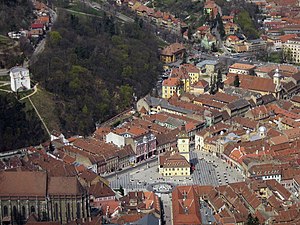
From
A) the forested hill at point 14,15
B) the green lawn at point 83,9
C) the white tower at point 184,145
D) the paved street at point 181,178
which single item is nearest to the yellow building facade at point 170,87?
the paved street at point 181,178

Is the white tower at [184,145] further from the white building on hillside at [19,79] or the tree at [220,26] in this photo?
the tree at [220,26]

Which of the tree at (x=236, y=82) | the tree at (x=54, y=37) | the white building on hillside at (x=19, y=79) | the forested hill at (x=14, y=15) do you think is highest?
the forested hill at (x=14, y=15)

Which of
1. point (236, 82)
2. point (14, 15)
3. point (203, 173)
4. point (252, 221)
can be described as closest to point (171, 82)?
point (236, 82)

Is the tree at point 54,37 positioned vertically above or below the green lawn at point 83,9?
above

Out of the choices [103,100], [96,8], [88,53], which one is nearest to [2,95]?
[103,100]

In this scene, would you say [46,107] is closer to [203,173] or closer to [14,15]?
[203,173]

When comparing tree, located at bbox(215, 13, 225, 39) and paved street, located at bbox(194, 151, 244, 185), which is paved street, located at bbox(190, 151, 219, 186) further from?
tree, located at bbox(215, 13, 225, 39)
